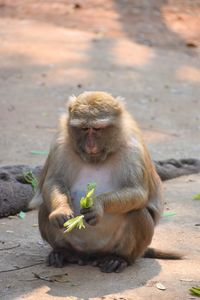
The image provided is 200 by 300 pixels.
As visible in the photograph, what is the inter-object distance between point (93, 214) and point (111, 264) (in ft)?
1.94

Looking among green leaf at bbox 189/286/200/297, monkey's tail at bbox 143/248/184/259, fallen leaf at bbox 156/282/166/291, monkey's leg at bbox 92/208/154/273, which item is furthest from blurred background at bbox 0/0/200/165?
green leaf at bbox 189/286/200/297

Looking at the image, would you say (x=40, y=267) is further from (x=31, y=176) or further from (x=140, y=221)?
(x=31, y=176)

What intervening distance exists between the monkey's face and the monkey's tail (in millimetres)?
963

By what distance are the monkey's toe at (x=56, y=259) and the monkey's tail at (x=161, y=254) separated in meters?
0.72

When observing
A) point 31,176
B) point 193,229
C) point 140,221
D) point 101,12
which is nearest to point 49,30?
point 101,12

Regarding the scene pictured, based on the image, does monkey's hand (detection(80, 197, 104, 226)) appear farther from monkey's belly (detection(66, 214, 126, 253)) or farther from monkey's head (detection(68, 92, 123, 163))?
monkey's head (detection(68, 92, 123, 163))

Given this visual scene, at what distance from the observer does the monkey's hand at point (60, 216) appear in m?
5.93

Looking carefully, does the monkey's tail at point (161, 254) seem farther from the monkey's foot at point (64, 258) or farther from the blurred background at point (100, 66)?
the blurred background at point (100, 66)

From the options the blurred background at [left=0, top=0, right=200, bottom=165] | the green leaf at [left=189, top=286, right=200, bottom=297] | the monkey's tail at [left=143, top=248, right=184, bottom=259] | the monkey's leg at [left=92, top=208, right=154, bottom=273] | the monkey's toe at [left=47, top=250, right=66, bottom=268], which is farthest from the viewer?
the blurred background at [left=0, top=0, right=200, bottom=165]

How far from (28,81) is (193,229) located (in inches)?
277

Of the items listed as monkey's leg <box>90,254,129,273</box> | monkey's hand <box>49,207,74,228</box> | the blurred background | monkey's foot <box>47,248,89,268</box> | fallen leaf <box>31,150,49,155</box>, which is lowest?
the blurred background

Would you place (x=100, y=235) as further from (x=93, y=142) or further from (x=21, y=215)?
(x=21, y=215)

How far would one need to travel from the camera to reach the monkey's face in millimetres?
6082

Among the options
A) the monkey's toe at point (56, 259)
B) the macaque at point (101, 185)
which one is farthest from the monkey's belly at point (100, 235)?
the monkey's toe at point (56, 259)
